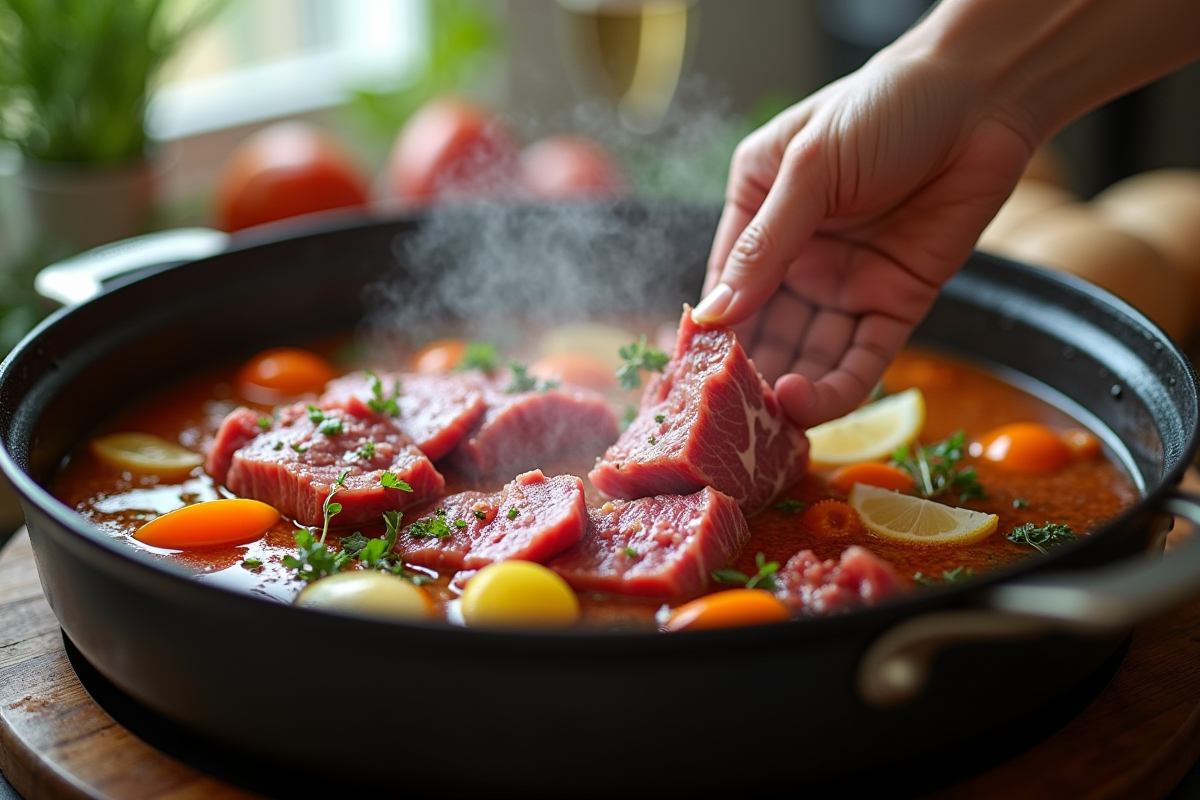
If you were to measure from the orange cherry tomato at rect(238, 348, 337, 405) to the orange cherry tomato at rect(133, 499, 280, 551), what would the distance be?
762 millimetres

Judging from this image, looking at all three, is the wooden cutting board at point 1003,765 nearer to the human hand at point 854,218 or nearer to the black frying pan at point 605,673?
the black frying pan at point 605,673

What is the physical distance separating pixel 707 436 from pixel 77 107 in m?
2.79

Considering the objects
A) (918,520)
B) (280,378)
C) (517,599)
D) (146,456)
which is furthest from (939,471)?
(146,456)

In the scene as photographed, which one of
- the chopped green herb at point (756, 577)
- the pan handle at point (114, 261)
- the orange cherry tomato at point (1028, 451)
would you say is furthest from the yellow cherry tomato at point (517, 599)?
the pan handle at point (114, 261)

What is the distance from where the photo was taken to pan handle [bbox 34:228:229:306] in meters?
2.88

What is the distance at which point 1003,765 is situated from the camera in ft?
6.12

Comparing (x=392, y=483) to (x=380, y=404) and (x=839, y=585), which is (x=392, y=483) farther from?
(x=839, y=585)

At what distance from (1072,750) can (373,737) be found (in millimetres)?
1155

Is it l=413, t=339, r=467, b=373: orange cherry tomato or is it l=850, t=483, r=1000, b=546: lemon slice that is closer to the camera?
l=850, t=483, r=1000, b=546: lemon slice

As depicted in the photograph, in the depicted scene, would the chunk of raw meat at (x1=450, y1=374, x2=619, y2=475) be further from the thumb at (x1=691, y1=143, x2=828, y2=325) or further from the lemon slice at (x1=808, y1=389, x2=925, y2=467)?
the lemon slice at (x1=808, y1=389, x2=925, y2=467)

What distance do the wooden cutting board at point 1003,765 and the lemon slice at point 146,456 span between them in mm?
548

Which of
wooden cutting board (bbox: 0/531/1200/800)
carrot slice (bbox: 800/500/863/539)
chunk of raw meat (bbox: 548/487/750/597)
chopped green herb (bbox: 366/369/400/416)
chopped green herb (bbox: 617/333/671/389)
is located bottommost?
wooden cutting board (bbox: 0/531/1200/800)

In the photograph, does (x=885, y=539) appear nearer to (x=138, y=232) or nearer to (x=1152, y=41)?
(x=1152, y=41)

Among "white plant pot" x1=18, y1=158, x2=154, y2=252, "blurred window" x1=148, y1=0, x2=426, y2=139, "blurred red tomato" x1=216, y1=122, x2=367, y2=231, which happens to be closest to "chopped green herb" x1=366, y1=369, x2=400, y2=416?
"white plant pot" x1=18, y1=158, x2=154, y2=252
